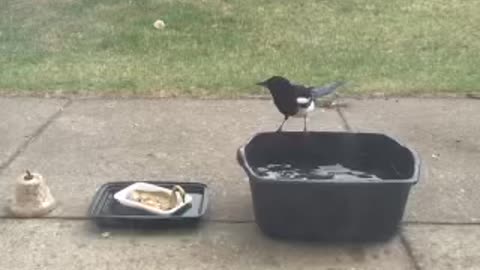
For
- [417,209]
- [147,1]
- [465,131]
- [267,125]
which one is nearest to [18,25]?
[147,1]

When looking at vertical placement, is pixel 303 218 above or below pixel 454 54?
above

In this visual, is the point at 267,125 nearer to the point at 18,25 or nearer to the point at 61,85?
the point at 61,85

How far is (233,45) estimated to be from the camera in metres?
7.15

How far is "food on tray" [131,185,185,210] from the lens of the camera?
364 cm

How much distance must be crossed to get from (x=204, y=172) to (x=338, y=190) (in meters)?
1.18

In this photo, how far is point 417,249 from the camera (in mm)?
3420

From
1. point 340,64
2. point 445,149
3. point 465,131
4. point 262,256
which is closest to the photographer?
point 262,256

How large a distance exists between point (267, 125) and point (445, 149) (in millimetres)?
1109

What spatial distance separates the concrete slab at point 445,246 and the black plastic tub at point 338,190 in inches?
5.7

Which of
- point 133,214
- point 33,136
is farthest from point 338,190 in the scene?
point 33,136

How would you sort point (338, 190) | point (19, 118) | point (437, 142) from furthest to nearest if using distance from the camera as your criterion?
point (19, 118)
point (437, 142)
point (338, 190)

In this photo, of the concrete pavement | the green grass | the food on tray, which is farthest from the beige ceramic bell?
the green grass

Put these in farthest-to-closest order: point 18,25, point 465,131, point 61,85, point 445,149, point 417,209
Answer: point 18,25
point 61,85
point 465,131
point 445,149
point 417,209

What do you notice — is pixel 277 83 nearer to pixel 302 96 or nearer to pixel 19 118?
pixel 302 96
